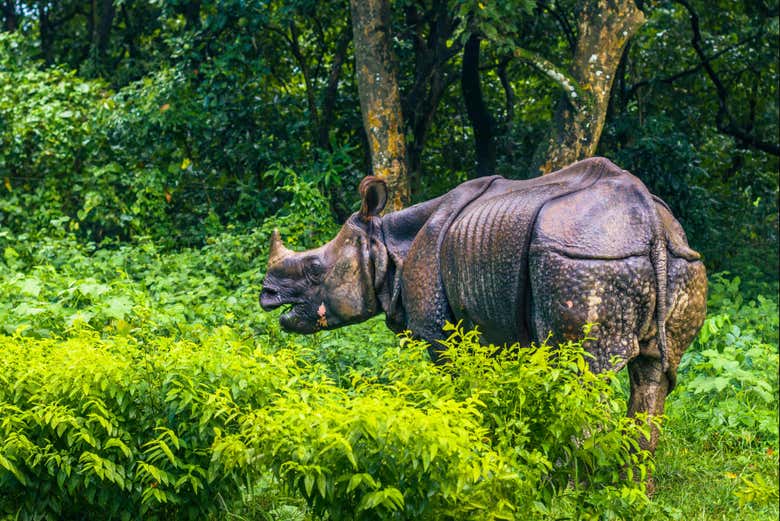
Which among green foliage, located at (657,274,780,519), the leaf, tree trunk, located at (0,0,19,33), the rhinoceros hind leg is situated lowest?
green foliage, located at (657,274,780,519)

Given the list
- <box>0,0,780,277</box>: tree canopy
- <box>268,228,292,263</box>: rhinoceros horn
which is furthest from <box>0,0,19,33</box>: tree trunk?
<box>268,228,292,263</box>: rhinoceros horn

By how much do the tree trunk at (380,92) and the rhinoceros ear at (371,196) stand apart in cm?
319

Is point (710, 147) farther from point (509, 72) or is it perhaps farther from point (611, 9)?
point (611, 9)

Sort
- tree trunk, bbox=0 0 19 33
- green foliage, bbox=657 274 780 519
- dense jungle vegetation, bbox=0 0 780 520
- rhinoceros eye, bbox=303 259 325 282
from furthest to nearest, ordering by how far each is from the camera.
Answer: tree trunk, bbox=0 0 19 33
rhinoceros eye, bbox=303 259 325 282
green foliage, bbox=657 274 780 519
dense jungle vegetation, bbox=0 0 780 520

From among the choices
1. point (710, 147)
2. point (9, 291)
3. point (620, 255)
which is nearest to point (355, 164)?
point (710, 147)

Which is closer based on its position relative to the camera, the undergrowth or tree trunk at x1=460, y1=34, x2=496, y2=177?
the undergrowth

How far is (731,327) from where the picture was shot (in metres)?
8.75

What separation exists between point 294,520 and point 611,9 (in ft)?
17.8

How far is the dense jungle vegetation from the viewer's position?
4.76m

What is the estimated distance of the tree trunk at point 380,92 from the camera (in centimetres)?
1028

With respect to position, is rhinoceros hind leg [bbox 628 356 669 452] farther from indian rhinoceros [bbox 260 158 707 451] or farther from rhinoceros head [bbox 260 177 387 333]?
rhinoceros head [bbox 260 177 387 333]

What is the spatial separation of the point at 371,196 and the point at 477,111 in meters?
5.97

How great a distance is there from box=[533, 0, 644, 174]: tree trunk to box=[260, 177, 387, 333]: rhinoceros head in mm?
2927

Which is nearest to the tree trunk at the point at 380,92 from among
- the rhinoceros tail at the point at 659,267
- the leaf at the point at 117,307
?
the leaf at the point at 117,307
